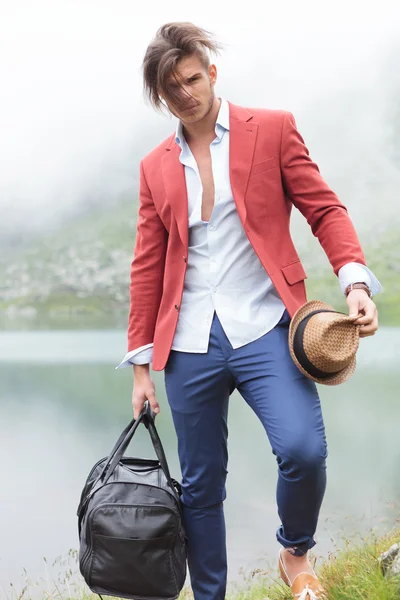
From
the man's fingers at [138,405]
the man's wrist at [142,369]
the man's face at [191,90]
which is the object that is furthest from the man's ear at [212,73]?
the man's fingers at [138,405]

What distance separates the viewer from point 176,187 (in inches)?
91.7

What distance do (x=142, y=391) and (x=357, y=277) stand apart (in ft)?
2.98

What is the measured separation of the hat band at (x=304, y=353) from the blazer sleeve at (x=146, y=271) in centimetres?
62

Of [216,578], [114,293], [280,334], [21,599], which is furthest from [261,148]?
[114,293]

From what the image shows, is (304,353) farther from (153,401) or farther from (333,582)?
(333,582)

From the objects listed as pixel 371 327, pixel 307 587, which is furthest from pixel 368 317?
pixel 307 587

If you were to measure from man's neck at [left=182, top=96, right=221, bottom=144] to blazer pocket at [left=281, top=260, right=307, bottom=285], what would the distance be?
1.69 feet

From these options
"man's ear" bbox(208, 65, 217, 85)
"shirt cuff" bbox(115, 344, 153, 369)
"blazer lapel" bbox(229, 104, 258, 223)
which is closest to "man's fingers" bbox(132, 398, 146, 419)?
"shirt cuff" bbox(115, 344, 153, 369)

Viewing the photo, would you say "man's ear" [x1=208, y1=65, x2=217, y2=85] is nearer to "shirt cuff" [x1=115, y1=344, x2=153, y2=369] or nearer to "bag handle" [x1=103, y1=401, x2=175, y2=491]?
"shirt cuff" [x1=115, y1=344, x2=153, y2=369]

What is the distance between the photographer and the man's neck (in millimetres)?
2367

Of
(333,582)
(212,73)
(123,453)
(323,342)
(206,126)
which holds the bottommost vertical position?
(333,582)

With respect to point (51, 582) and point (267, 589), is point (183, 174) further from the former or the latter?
point (51, 582)

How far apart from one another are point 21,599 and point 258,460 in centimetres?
2000

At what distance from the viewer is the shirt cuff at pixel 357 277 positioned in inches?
82.6
